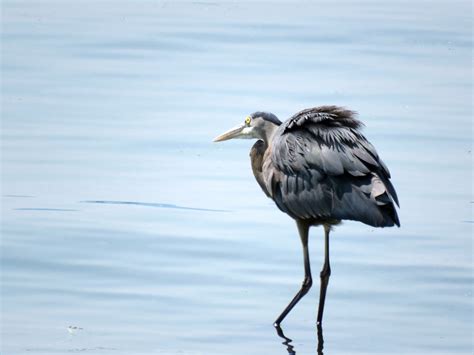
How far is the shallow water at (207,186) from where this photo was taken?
7.80 metres

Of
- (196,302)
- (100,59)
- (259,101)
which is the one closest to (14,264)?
(196,302)

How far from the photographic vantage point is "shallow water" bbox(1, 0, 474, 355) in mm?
7801

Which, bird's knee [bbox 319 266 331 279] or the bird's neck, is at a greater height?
the bird's neck

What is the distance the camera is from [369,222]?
782cm

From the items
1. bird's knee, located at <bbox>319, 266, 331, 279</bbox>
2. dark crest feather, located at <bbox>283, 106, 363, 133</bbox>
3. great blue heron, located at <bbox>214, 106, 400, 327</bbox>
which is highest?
dark crest feather, located at <bbox>283, 106, 363, 133</bbox>

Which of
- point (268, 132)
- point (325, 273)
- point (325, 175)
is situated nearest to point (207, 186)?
point (268, 132)

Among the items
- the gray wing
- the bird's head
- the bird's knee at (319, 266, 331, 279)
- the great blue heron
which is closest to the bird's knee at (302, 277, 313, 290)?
the great blue heron

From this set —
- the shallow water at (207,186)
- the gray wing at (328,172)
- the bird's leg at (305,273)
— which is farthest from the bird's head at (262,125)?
the shallow water at (207,186)

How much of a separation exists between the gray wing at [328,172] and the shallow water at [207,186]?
24.9 inches

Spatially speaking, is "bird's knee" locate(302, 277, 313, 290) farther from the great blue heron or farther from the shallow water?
the shallow water

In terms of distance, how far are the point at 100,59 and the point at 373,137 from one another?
5073mm

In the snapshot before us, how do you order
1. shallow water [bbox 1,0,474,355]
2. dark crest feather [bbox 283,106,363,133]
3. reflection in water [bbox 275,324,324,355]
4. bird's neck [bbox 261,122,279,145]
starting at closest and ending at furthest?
reflection in water [bbox 275,324,324,355], shallow water [bbox 1,0,474,355], dark crest feather [bbox 283,106,363,133], bird's neck [bbox 261,122,279,145]

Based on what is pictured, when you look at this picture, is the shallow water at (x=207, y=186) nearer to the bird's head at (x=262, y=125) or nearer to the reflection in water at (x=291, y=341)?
the reflection in water at (x=291, y=341)

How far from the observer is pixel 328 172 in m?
8.01
